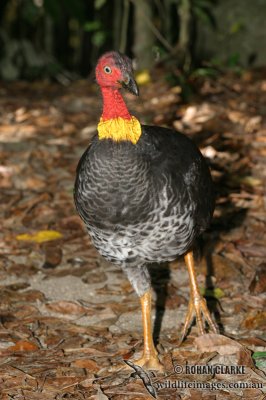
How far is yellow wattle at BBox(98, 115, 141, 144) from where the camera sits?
4074 millimetres

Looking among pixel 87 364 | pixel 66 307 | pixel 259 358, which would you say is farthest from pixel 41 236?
pixel 259 358

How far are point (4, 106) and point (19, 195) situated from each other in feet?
9.16

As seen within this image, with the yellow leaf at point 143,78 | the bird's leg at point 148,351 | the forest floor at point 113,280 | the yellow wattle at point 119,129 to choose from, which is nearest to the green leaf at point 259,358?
the forest floor at point 113,280

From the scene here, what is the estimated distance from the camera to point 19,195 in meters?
6.96

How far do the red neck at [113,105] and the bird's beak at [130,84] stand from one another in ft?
0.31

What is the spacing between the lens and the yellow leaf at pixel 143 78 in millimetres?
9844

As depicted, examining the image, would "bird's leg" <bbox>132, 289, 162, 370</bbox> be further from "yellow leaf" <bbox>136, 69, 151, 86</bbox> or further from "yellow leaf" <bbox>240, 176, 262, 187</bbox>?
"yellow leaf" <bbox>136, 69, 151, 86</bbox>

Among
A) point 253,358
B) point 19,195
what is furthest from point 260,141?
point 253,358

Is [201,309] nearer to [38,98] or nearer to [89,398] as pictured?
[89,398]

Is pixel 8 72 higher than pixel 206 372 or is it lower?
higher

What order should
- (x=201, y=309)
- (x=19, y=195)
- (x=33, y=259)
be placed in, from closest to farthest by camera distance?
(x=201, y=309) → (x=33, y=259) → (x=19, y=195)

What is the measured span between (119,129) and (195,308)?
141 cm

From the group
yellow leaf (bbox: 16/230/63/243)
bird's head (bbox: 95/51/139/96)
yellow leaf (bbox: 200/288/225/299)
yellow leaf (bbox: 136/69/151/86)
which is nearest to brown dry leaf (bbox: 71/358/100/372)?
yellow leaf (bbox: 200/288/225/299)

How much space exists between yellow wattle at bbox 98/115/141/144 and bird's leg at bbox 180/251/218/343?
1133mm
